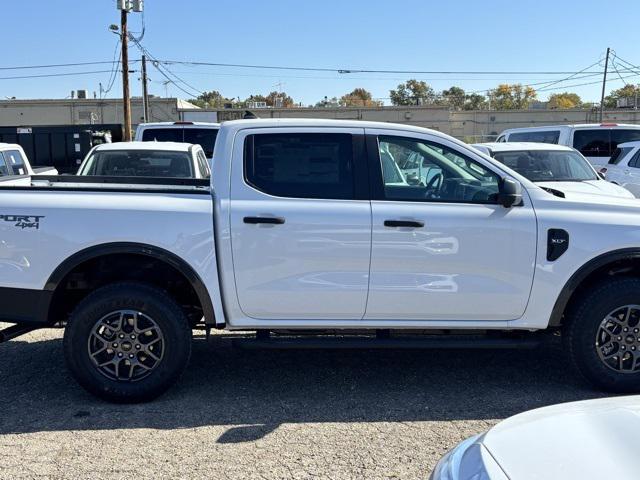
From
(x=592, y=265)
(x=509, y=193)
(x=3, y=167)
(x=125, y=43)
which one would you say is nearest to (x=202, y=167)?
(x=3, y=167)

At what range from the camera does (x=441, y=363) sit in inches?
207

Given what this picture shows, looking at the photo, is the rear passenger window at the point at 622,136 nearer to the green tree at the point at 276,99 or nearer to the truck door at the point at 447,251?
the truck door at the point at 447,251

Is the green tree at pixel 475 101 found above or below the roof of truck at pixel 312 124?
above

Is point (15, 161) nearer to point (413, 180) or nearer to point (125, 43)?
point (413, 180)

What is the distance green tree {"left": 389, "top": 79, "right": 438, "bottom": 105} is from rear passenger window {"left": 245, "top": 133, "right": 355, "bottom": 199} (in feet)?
275

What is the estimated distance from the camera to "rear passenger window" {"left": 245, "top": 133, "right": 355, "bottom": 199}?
173 inches

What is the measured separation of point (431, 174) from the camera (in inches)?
179

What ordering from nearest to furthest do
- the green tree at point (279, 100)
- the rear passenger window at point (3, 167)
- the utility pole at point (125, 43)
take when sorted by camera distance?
the rear passenger window at point (3, 167), the utility pole at point (125, 43), the green tree at point (279, 100)

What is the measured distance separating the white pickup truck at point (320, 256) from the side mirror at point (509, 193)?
1cm

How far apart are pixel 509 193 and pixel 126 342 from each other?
284 cm

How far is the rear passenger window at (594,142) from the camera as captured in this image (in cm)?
1331

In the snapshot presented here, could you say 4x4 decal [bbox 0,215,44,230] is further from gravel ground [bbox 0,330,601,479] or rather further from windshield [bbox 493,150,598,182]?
windshield [bbox 493,150,598,182]

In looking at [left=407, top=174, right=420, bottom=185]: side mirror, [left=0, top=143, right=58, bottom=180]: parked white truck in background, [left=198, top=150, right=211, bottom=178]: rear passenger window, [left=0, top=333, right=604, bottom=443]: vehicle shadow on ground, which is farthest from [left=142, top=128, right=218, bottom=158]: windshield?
[left=407, top=174, right=420, bottom=185]: side mirror

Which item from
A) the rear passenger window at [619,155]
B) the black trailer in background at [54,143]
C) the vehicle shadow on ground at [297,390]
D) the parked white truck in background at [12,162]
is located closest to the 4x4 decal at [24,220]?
the vehicle shadow on ground at [297,390]
